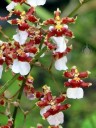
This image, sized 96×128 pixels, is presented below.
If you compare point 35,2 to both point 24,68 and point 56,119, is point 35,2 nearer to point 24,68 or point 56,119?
point 24,68

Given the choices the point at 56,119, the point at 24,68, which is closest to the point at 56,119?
the point at 56,119

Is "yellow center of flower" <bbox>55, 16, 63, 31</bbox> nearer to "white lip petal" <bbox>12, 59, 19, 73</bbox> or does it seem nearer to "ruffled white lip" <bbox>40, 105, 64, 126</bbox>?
"white lip petal" <bbox>12, 59, 19, 73</bbox>

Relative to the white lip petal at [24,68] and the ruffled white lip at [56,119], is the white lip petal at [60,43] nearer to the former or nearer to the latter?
the white lip petal at [24,68]

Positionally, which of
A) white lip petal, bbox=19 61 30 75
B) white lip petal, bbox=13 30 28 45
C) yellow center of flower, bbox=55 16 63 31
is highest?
yellow center of flower, bbox=55 16 63 31

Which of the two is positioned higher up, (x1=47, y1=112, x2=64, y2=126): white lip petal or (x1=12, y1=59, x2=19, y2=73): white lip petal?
(x1=12, y1=59, x2=19, y2=73): white lip petal

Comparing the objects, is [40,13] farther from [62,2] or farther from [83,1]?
[62,2]

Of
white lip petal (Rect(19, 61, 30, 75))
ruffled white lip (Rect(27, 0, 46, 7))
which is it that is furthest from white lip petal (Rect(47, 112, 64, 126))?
ruffled white lip (Rect(27, 0, 46, 7))

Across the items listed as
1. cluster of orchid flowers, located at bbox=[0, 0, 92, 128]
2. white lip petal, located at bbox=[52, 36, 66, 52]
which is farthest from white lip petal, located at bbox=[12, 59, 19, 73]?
white lip petal, located at bbox=[52, 36, 66, 52]

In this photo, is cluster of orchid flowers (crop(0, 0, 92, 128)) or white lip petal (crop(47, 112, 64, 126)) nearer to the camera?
cluster of orchid flowers (crop(0, 0, 92, 128))
